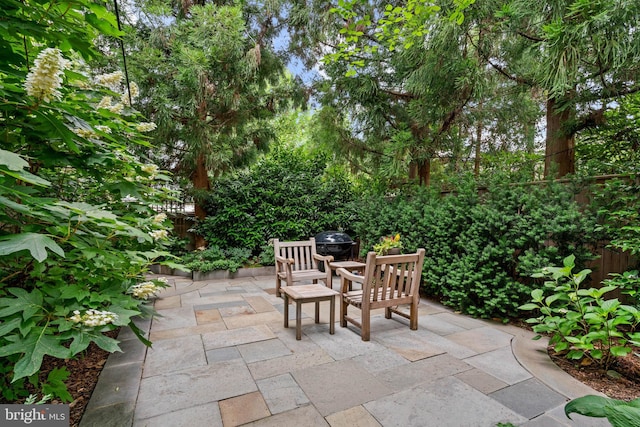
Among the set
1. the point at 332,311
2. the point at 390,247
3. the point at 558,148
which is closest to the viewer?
the point at 332,311

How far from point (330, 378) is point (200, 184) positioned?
5.38 metres

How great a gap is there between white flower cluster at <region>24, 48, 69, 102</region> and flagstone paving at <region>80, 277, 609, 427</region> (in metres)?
1.65

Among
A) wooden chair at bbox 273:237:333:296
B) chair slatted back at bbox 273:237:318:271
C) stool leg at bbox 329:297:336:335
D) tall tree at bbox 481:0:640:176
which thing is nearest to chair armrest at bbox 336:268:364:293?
stool leg at bbox 329:297:336:335

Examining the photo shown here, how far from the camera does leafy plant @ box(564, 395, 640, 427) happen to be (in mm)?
829

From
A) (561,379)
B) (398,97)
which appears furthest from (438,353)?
(398,97)

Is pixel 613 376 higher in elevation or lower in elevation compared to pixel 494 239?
lower

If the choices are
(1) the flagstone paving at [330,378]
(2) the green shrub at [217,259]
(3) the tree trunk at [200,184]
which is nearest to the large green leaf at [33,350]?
(1) the flagstone paving at [330,378]

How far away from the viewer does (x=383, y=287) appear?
2.87m

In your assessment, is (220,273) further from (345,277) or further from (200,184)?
(345,277)

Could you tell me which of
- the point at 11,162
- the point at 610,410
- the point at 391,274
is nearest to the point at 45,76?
the point at 11,162

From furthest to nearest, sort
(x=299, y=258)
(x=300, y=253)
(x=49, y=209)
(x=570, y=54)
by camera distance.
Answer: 1. (x=299, y=258)
2. (x=300, y=253)
3. (x=570, y=54)
4. (x=49, y=209)

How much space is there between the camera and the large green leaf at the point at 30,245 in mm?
920

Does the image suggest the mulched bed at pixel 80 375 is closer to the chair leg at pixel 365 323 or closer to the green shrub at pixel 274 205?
the chair leg at pixel 365 323

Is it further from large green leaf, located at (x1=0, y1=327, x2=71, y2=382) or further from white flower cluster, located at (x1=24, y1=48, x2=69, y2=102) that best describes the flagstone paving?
white flower cluster, located at (x1=24, y1=48, x2=69, y2=102)
